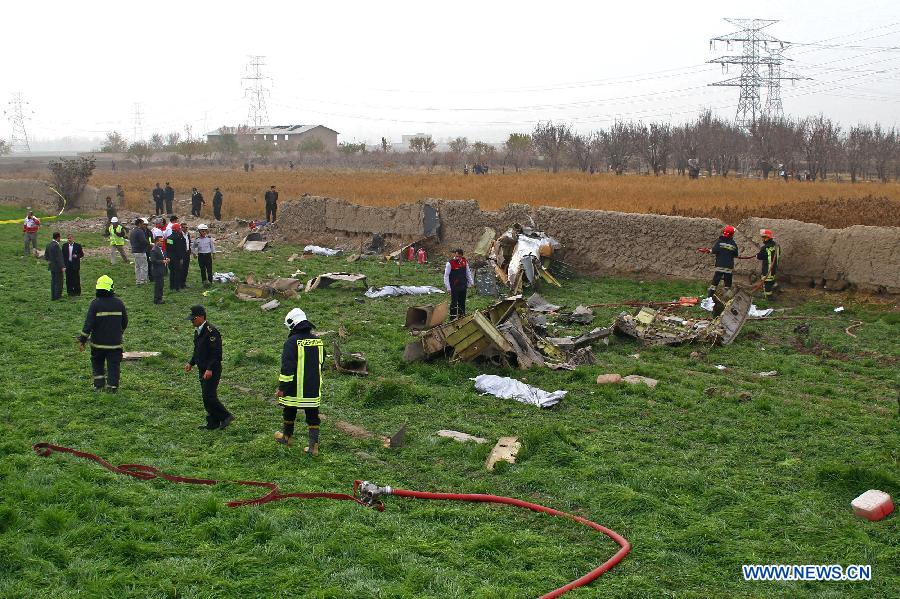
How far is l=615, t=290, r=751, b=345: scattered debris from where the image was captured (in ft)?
47.2

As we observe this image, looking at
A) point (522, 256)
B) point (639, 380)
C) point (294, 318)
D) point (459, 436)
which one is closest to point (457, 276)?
point (639, 380)

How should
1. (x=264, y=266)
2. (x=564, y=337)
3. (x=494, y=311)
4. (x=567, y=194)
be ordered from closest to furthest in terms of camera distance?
(x=494, y=311) → (x=564, y=337) → (x=264, y=266) → (x=567, y=194)

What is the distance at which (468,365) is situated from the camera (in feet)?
42.5

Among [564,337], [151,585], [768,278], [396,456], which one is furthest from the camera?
[768,278]

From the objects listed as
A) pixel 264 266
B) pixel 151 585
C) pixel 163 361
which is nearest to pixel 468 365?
pixel 163 361

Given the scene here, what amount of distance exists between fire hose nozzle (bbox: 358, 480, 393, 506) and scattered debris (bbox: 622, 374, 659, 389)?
518 centimetres

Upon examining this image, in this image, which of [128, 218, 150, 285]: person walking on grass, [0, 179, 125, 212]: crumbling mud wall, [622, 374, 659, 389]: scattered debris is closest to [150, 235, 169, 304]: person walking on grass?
[128, 218, 150, 285]: person walking on grass

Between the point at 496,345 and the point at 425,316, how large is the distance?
2.71 metres

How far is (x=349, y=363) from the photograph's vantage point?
13.0 meters

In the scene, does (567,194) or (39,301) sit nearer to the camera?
(39,301)

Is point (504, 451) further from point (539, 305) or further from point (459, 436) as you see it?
point (539, 305)

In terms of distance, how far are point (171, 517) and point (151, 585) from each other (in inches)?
49.4

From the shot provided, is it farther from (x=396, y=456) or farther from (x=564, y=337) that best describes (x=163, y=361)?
(x=564, y=337)

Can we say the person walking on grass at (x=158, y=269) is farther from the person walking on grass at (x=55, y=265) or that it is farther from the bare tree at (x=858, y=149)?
the bare tree at (x=858, y=149)
